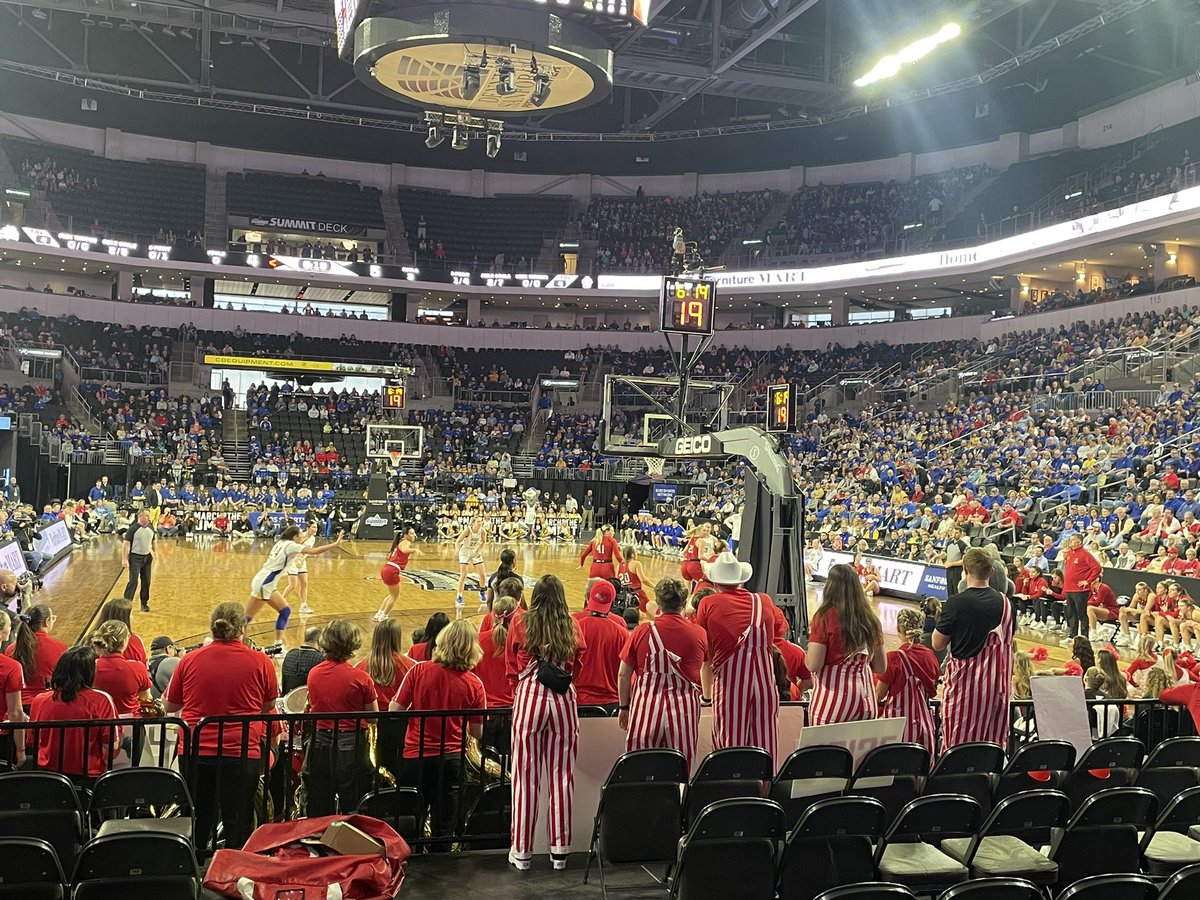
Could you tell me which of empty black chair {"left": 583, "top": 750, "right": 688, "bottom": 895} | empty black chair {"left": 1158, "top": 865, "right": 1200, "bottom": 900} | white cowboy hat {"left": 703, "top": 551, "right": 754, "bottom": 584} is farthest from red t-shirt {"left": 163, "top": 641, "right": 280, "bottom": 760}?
empty black chair {"left": 1158, "top": 865, "right": 1200, "bottom": 900}

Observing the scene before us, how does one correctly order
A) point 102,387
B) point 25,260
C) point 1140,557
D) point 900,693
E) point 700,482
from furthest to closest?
point 25,260, point 102,387, point 700,482, point 1140,557, point 900,693

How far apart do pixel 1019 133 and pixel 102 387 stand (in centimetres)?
3507

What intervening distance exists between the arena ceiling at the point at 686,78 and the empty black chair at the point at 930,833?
21570mm

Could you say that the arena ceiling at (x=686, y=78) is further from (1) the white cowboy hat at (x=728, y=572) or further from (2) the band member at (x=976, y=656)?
(2) the band member at (x=976, y=656)

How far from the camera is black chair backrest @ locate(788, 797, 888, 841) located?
4.73 metres

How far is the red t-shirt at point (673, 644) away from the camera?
6109mm

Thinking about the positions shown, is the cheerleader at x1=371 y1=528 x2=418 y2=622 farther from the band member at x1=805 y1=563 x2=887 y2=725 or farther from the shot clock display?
the band member at x1=805 y1=563 x2=887 y2=725

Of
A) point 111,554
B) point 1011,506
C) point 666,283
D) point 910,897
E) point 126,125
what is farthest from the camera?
point 126,125

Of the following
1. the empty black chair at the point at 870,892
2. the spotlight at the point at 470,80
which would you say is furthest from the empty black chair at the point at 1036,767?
the spotlight at the point at 470,80

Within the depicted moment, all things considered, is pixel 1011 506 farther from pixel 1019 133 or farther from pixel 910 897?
pixel 1019 133

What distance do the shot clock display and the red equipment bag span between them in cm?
976

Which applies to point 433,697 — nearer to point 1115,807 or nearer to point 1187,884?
point 1115,807

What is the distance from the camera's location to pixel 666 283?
1416 cm

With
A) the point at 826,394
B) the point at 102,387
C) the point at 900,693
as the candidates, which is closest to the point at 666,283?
the point at 900,693
